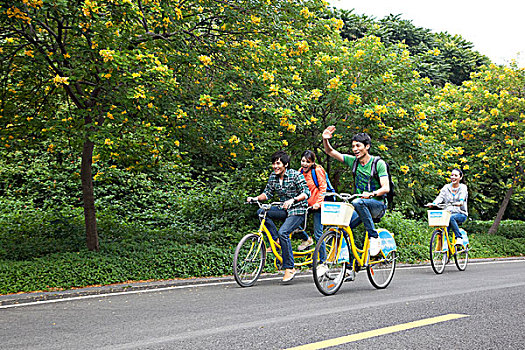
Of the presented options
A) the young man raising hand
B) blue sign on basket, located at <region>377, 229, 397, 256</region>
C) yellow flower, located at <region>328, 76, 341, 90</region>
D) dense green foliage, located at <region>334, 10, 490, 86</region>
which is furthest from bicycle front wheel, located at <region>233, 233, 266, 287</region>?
dense green foliage, located at <region>334, 10, 490, 86</region>

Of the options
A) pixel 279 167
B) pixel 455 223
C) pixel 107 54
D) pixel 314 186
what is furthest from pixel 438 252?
pixel 107 54

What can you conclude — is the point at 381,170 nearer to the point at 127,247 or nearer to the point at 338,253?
the point at 338,253

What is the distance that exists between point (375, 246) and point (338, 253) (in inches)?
27.4

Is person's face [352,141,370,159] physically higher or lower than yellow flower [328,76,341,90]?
lower

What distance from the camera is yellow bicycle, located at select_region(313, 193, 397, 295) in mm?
6680

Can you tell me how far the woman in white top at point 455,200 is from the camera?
35.6 feet

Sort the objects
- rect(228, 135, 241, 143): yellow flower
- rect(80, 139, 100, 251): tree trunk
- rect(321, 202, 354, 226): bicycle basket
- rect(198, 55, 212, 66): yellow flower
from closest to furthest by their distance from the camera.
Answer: rect(321, 202, 354, 226): bicycle basket, rect(198, 55, 212, 66): yellow flower, rect(80, 139, 100, 251): tree trunk, rect(228, 135, 241, 143): yellow flower

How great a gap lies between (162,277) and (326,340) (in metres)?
5.24

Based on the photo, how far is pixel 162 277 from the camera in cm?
891

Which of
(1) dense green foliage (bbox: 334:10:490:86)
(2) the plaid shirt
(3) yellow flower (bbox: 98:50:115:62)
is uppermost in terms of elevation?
(1) dense green foliage (bbox: 334:10:490:86)

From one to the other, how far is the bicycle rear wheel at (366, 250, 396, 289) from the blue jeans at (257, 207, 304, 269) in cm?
128

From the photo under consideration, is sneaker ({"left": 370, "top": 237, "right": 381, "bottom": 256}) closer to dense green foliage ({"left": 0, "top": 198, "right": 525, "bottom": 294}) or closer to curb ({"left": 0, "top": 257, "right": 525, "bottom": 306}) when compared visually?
curb ({"left": 0, "top": 257, "right": 525, "bottom": 306})

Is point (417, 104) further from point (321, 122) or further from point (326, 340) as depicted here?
point (326, 340)

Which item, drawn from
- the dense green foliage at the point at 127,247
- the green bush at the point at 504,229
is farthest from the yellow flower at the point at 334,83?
the green bush at the point at 504,229
